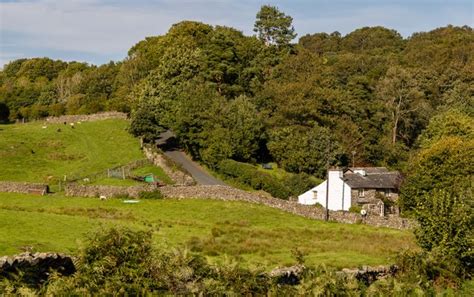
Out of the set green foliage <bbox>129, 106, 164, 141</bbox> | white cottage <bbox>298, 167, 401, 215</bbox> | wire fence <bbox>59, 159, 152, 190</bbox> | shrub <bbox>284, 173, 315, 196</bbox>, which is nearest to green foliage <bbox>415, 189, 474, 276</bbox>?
white cottage <bbox>298, 167, 401, 215</bbox>

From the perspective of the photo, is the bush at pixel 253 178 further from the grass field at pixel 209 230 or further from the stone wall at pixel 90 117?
the stone wall at pixel 90 117

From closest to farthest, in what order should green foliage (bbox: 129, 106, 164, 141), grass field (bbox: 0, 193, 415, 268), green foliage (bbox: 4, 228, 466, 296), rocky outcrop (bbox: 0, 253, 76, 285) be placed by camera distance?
1. green foliage (bbox: 4, 228, 466, 296)
2. rocky outcrop (bbox: 0, 253, 76, 285)
3. grass field (bbox: 0, 193, 415, 268)
4. green foliage (bbox: 129, 106, 164, 141)

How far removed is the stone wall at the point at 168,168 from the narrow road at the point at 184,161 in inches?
70.8

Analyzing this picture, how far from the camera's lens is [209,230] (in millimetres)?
40281

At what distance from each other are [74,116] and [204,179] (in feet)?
118

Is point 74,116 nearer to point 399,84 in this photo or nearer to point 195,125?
point 195,125

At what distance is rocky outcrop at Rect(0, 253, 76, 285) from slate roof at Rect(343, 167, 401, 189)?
1546 inches

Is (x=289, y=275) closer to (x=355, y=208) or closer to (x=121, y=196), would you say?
(x=121, y=196)

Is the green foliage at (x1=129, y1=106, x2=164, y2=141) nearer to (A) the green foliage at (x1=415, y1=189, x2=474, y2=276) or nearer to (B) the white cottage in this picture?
(B) the white cottage

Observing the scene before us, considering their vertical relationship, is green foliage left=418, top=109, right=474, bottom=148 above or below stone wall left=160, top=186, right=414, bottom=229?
above

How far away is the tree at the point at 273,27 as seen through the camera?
108m

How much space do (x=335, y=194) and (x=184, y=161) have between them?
2012 centimetres

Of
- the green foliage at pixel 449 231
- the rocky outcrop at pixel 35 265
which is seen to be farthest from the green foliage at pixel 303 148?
the rocky outcrop at pixel 35 265

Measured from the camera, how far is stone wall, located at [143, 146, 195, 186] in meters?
59.7
